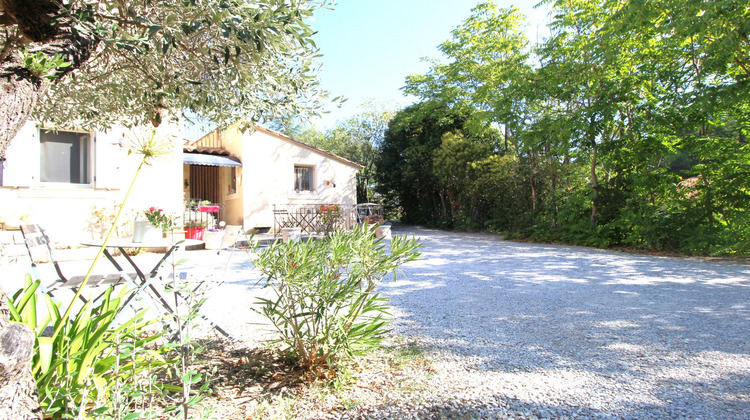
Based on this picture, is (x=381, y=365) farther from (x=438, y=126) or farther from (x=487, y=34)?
(x=438, y=126)

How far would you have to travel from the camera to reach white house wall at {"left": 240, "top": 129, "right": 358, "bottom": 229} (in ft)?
43.5

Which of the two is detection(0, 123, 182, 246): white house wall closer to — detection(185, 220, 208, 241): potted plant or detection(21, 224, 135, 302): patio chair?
detection(185, 220, 208, 241): potted plant

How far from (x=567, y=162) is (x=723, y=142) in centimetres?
378

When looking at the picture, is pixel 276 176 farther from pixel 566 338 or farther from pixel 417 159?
pixel 566 338

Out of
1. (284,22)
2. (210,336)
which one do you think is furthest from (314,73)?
(210,336)

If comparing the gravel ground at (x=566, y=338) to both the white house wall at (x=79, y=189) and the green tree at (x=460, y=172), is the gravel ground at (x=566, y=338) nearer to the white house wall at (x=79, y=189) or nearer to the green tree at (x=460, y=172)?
the white house wall at (x=79, y=189)

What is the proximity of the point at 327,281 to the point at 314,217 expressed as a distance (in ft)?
33.4

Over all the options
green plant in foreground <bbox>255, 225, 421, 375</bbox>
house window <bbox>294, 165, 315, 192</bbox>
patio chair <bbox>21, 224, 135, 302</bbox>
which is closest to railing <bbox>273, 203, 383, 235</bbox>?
house window <bbox>294, 165, 315, 192</bbox>

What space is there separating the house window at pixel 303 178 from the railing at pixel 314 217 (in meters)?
0.80

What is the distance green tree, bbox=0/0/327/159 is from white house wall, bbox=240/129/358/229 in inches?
374

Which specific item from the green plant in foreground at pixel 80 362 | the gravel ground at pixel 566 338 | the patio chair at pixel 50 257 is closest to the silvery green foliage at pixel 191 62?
the patio chair at pixel 50 257

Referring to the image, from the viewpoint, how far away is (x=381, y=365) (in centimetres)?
265

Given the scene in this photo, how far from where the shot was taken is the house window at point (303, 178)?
14.6 metres

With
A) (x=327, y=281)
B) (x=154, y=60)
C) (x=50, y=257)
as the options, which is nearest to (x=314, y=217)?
(x=50, y=257)
